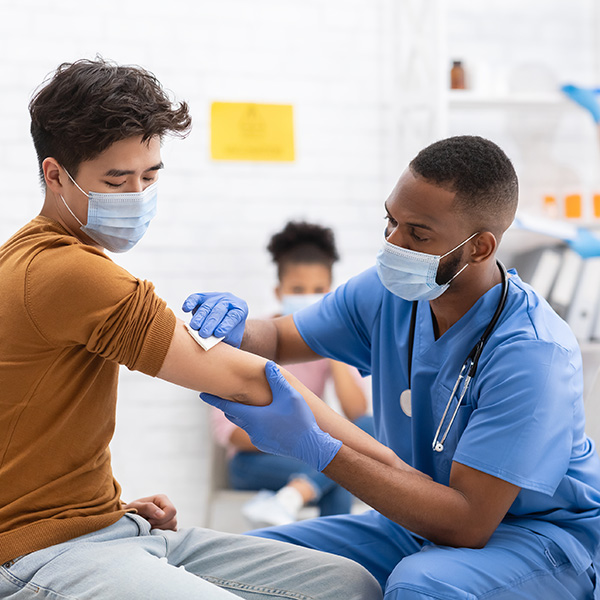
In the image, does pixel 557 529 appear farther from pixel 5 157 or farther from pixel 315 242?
pixel 5 157

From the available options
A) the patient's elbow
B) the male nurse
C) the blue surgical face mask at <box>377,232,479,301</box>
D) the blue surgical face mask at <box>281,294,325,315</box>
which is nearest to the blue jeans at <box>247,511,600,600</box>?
the male nurse

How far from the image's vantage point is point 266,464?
243cm

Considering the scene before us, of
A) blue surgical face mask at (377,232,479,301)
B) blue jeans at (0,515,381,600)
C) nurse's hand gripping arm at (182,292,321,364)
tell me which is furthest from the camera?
blue surgical face mask at (377,232,479,301)

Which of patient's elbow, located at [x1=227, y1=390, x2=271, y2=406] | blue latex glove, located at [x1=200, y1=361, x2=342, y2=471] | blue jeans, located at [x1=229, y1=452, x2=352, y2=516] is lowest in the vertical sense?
blue jeans, located at [x1=229, y1=452, x2=352, y2=516]

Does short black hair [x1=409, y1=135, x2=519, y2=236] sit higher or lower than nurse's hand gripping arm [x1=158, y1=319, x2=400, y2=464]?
higher

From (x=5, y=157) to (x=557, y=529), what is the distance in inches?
89.2

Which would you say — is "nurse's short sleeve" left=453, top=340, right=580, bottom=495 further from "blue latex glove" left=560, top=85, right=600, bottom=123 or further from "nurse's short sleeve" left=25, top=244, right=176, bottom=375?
"blue latex glove" left=560, top=85, right=600, bottom=123

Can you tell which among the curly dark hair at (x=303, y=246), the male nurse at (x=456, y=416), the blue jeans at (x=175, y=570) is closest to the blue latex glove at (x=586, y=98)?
the curly dark hair at (x=303, y=246)

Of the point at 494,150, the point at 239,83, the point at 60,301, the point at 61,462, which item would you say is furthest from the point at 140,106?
the point at 239,83

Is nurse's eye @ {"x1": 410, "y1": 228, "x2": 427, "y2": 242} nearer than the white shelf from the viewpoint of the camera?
Yes

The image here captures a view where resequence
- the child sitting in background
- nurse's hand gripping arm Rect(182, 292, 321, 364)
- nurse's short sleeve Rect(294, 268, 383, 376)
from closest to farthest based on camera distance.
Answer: nurse's hand gripping arm Rect(182, 292, 321, 364)
nurse's short sleeve Rect(294, 268, 383, 376)
the child sitting in background

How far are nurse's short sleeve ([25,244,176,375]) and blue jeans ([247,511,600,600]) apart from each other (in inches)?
21.4

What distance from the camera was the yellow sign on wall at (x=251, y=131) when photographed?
283cm

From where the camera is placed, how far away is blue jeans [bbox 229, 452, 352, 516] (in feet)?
7.84
